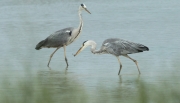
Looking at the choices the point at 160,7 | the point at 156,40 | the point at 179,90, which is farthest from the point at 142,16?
the point at 179,90

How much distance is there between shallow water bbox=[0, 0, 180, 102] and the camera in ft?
25.2

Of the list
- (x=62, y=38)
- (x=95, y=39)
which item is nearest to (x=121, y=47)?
(x=62, y=38)

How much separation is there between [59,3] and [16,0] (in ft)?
8.36

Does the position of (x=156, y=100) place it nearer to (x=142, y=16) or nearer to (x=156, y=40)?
(x=156, y=40)

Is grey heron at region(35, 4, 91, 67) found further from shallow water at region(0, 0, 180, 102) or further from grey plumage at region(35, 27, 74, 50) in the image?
shallow water at region(0, 0, 180, 102)

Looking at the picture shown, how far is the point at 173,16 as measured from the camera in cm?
2173

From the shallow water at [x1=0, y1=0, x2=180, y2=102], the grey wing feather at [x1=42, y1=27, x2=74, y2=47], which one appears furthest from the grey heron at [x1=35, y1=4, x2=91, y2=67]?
the shallow water at [x1=0, y1=0, x2=180, y2=102]

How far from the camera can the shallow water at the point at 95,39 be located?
25.2 ft

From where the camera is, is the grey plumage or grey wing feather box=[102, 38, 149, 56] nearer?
grey wing feather box=[102, 38, 149, 56]

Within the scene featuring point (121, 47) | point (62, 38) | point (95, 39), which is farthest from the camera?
point (95, 39)

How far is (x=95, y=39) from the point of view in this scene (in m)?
16.6

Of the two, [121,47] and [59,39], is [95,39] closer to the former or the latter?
[59,39]

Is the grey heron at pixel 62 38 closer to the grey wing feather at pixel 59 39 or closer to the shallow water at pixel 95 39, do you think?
the grey wing feather at pixel 59 39

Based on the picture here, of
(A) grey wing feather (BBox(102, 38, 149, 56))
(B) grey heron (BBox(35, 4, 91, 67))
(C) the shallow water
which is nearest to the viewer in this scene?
(C) the shallow water
